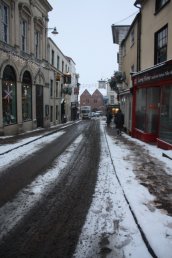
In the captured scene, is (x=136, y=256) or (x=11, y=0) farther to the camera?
(x=11, y=0)

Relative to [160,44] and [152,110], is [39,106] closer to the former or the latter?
[152,110]

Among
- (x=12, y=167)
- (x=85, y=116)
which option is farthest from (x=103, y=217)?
(x=85, y=116)

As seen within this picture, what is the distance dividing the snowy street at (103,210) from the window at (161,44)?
6.49 m

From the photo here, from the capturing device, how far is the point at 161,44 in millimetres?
14938

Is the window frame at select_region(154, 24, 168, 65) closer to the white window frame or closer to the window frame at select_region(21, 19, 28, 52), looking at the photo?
the white window frame

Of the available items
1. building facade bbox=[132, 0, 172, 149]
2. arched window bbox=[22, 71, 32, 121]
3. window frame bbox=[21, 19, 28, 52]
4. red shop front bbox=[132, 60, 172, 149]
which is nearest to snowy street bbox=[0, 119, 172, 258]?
red shop front bbox=[132, 60, 172, 149]

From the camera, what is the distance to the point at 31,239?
4.65m

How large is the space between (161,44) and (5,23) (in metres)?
10.3

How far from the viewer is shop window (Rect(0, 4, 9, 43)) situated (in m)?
19.0

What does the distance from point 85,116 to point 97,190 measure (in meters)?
57.4

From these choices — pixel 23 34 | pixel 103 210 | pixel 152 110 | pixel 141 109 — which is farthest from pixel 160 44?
pixel 23 34

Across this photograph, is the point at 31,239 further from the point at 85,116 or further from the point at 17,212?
the point at 85,116

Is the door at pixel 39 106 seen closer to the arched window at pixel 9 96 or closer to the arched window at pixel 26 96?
the arched window at pixel 26 96

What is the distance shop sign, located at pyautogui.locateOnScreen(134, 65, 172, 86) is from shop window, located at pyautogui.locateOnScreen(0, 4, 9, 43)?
8.64 meters
